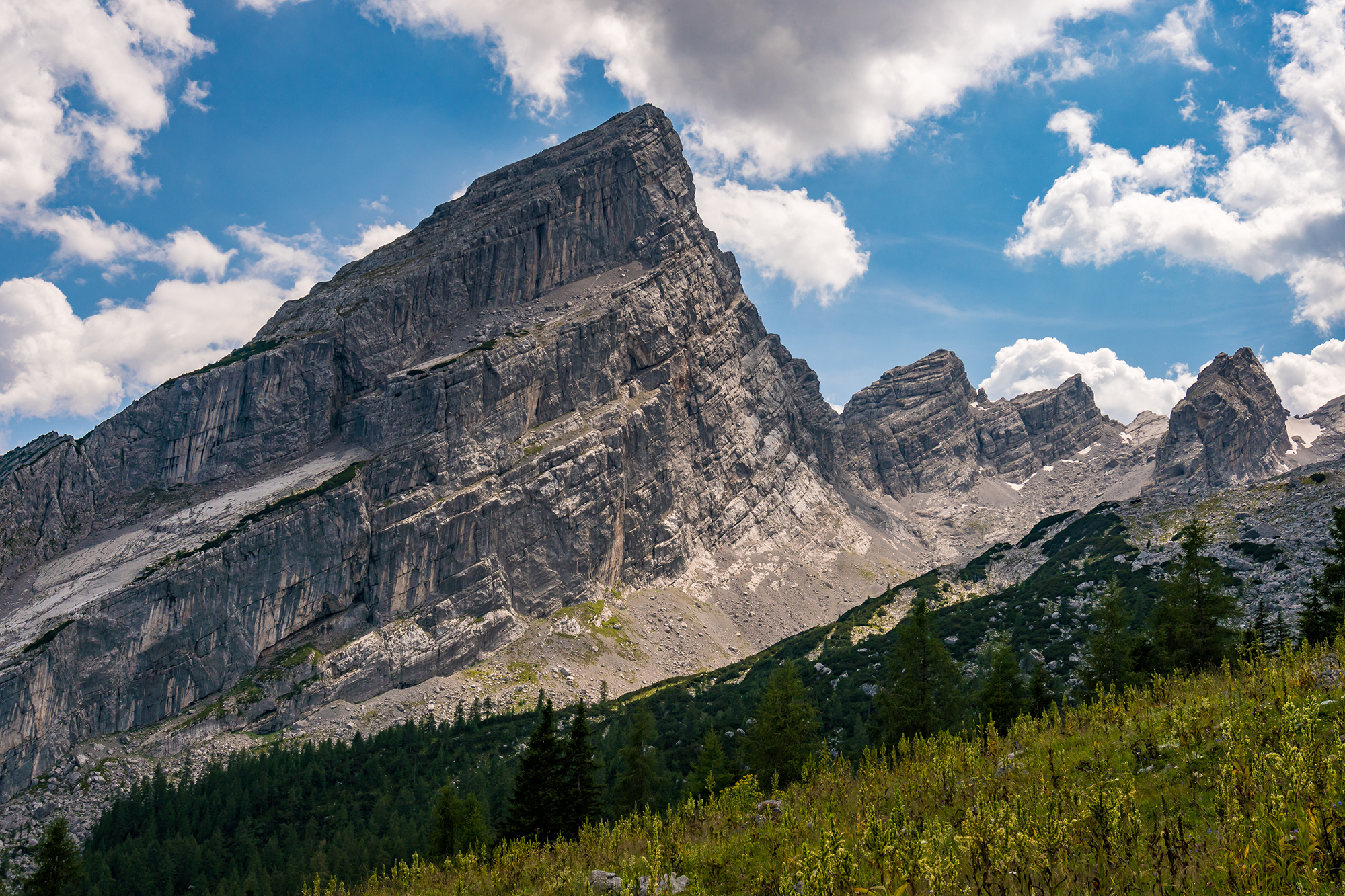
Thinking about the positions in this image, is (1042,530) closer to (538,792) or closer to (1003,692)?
(1003,692)

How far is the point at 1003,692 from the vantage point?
4672cm

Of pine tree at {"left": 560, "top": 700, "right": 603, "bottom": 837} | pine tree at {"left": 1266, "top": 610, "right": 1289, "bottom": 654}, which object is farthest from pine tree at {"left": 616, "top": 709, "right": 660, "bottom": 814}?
pine tree at {"left": 1266, "top": 610, "right": 1289, "bottom": 654}

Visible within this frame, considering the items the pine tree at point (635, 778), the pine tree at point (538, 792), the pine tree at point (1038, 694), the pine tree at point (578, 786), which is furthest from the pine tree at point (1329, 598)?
the pine tree at point (635, 778)

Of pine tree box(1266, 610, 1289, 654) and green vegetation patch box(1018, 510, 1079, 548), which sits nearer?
pine tree box(1266, 610, 1289, 654)

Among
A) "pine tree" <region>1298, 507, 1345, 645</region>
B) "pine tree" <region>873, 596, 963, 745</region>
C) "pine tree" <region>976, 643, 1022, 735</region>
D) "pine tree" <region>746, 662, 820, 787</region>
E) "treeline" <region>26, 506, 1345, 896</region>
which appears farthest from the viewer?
"pine tree" <region>873, 596, 963, 745</region>

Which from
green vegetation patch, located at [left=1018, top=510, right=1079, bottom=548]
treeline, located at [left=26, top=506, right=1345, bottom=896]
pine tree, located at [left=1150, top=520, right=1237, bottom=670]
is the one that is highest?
green vegetation patch, located at [left=1018, top=510, right=1079, bottom=548]

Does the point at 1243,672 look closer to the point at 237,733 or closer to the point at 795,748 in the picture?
the point at 795,748

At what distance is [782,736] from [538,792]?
16.6 metres

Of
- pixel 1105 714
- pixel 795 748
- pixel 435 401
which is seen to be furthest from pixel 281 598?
pixel 1105 714

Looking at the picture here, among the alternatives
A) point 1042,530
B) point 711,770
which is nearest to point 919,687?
point 711,770

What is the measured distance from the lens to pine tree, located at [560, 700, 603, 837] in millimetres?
37094

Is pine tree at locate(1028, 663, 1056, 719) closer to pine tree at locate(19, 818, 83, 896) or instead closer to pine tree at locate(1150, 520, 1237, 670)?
pine tree at locate(1150, 520, 1237, 670)

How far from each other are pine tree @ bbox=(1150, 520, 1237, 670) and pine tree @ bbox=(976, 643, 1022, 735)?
9031 millimetres

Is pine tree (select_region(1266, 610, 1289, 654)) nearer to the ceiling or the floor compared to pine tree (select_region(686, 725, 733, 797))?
nearer to the ceiling
